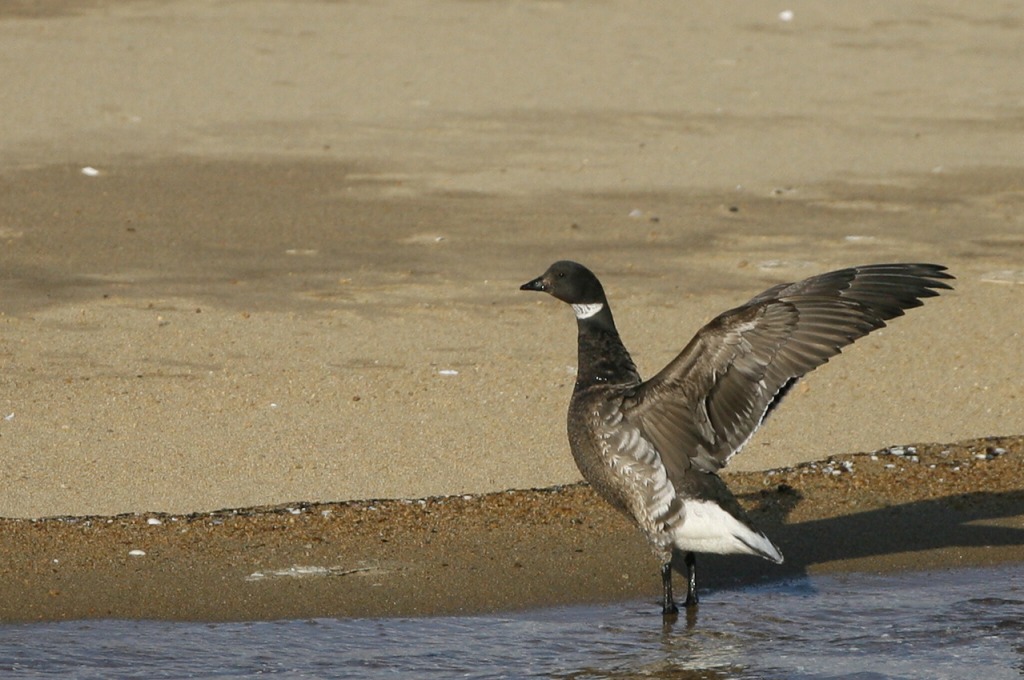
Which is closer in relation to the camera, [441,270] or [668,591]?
[668,591]

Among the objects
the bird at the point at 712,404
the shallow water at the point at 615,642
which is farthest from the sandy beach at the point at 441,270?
the bird at the point at 712,404

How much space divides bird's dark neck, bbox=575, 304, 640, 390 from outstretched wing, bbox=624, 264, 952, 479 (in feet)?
0.95

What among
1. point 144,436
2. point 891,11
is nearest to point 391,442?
point 144,436

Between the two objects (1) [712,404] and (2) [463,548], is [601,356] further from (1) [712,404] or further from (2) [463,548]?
(2) [463,548]

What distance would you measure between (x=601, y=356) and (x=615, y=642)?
133 centimetres

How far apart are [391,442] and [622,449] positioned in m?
2.02

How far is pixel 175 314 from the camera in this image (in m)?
11.6

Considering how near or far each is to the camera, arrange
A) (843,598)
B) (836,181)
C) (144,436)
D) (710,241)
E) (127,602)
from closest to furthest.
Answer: (127,602) → (843,598) → (144,436) → (710,241) → (836,181)

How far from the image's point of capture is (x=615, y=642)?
22.9 feet

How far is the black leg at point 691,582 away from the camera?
7.37 metres

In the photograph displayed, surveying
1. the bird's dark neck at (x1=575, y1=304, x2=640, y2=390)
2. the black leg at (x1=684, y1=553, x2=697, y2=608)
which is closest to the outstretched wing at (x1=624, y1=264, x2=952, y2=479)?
the bird's dark neck at (x1=575, y1=304, x2=640, y2=390)

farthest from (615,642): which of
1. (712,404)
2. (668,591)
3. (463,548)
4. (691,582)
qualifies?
(712,404)

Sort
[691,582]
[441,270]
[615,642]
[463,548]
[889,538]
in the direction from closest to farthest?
[615,642] < [691,582] < [463,548] < [889,538] < [441,270]

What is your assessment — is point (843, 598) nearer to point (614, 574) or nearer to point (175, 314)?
point (614, 574)
